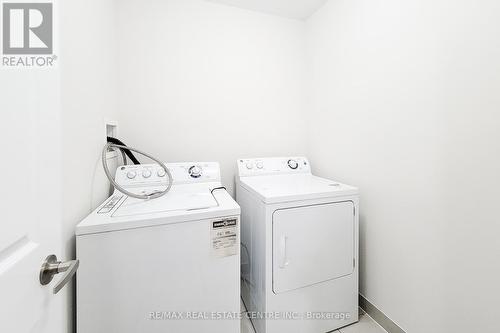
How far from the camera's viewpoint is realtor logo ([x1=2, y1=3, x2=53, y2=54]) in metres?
0.46

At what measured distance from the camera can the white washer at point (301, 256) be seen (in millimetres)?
1248

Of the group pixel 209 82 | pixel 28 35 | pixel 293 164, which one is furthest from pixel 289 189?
pixel 28 35

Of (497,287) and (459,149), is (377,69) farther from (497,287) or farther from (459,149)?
(497,287)

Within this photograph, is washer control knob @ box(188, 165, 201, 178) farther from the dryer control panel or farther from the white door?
the white door

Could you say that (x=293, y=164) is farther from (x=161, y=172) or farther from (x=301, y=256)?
(x=161, y=172)

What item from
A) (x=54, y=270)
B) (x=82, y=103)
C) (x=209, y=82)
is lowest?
(x=54, y=270)

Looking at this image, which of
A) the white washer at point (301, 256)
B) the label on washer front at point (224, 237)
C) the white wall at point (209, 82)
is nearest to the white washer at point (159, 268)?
the label on washer front at point (224, 237)

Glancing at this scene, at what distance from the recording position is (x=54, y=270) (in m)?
0.50

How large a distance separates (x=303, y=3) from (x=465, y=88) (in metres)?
1.49

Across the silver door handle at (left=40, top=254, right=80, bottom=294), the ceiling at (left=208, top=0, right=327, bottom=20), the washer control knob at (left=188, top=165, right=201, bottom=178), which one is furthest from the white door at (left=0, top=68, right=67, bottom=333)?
the ceiling at (left=208, top=0, right=327, bottom=20)

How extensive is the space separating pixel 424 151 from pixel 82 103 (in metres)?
1.76

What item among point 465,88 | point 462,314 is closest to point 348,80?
point 465,88

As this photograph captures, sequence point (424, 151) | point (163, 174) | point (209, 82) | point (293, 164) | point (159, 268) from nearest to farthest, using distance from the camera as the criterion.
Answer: point (159, 268) < point (424, 151) < point (163, 174) < point (209, 82) < point (293, 164)

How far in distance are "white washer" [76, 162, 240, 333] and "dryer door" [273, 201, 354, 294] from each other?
29 centimetres
